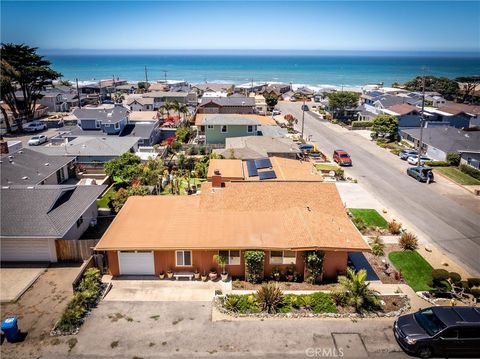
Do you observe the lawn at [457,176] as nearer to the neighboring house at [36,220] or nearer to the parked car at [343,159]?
the parked car at [343,159]

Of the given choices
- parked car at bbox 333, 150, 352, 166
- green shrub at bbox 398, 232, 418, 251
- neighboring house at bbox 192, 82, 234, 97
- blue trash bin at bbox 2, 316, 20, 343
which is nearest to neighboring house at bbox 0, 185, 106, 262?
blue trash bin at bbox 2, 316, 20, 343

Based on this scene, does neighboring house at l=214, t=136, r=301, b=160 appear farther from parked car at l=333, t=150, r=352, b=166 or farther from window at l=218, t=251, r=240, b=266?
window at l=218, t=251, r=240, b=266

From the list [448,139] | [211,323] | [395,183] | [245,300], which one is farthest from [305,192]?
[448,139]

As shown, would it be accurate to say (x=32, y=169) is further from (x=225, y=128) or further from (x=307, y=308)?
(x=307, y=308)

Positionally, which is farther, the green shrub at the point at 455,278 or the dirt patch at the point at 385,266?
the dirt patch at the point at 385,266

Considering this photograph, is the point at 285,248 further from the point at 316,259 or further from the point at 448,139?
the point at 448,139

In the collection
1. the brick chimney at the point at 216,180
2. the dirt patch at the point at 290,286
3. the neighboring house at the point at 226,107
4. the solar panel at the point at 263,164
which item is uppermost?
the neighboring house at the point at 226,107

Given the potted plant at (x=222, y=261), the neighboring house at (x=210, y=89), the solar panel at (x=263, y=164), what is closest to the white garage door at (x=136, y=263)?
the potted plant at (x=222, y=261)

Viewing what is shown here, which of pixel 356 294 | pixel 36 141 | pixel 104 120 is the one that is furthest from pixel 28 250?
pixel 36 141
